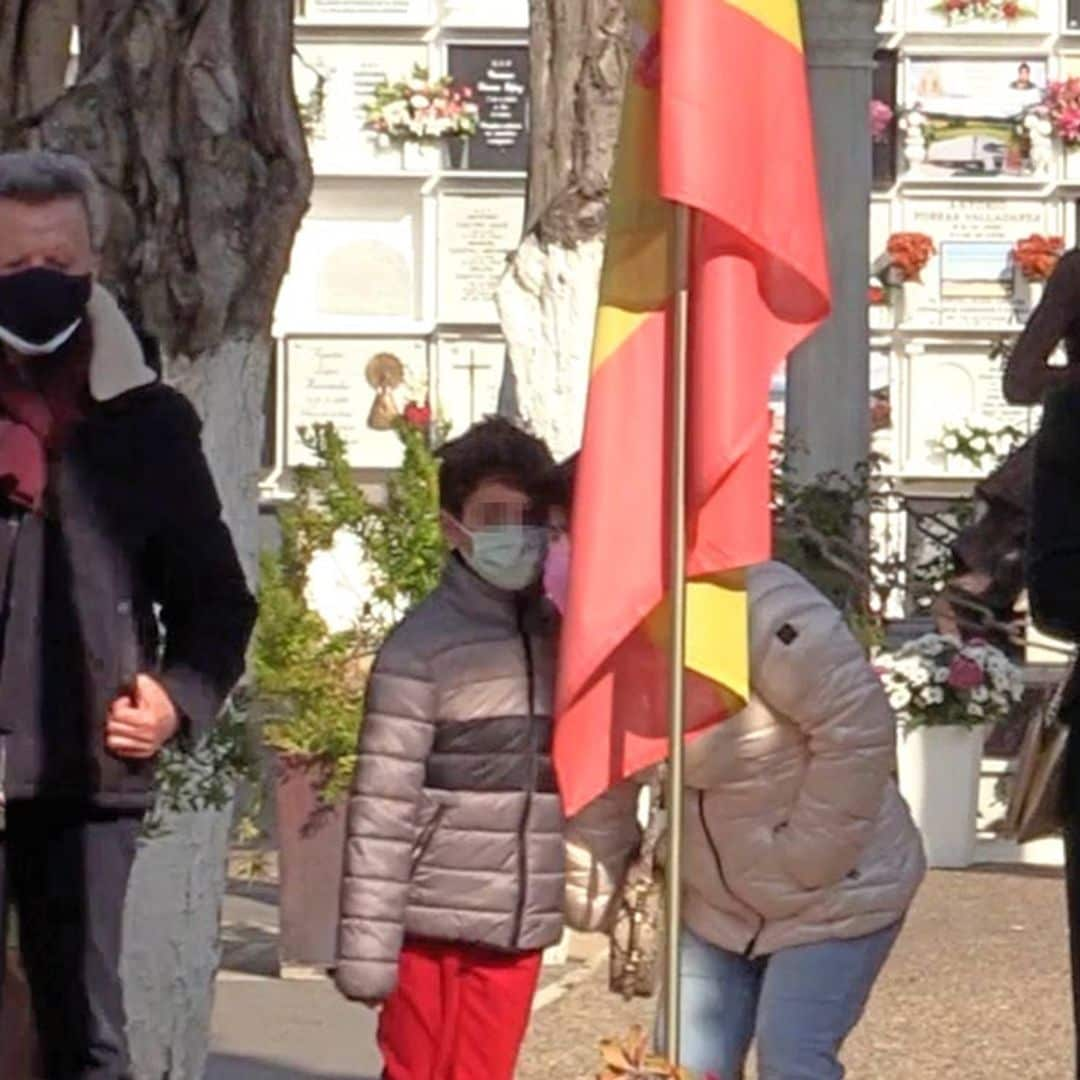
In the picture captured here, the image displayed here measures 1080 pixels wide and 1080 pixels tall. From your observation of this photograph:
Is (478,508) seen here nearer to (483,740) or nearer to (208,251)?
(483,740)

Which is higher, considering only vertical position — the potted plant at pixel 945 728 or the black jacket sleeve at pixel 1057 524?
the black jacket sleeve at pixel 1057 524

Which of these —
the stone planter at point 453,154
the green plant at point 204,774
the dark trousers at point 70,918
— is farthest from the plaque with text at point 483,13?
the dark trousers at point 70,918

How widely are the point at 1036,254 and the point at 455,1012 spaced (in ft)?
46.0

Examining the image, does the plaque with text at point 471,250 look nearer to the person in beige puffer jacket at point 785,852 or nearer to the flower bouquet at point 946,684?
the flower bouquet at point 946,684

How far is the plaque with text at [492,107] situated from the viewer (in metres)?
19.7

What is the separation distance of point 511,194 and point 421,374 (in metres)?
1.04

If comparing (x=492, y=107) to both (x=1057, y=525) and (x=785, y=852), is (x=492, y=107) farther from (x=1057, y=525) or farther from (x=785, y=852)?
(x=1057, y=525)

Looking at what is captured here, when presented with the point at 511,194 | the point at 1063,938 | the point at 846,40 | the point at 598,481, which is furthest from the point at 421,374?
the point at 598,481

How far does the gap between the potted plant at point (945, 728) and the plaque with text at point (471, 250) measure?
693 cm

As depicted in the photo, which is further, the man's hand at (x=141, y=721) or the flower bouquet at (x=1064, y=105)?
the flower bouquet at (x=1064, y=105)

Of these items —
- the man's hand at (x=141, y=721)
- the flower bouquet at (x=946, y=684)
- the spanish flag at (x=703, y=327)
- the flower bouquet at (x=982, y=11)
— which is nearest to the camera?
the man's hand at (x=141, y=721)

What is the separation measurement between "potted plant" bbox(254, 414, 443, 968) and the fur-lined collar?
16.6 feet

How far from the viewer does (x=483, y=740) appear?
6.03m

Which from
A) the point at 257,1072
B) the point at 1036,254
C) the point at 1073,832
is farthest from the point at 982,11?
the point at 1073,832
